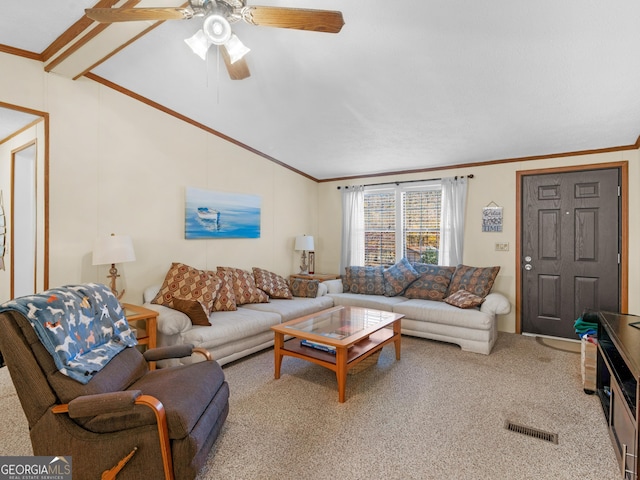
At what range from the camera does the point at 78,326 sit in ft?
6.13

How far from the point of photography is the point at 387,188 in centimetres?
544

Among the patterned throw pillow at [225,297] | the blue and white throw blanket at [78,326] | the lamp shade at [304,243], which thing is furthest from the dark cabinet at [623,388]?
the lamp shade at [304,243]

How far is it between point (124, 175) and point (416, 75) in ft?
9.75

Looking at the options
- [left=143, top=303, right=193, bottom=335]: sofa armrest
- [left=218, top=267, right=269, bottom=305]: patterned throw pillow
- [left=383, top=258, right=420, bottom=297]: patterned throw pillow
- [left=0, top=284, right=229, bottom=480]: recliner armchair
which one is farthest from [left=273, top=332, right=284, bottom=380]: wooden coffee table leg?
[left=383, top=258, right=420, bottom=297]: patterned throw pillow

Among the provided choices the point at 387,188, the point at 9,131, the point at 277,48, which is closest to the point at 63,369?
the point at 277,48

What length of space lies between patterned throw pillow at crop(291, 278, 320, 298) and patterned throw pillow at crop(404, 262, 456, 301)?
1.25 m

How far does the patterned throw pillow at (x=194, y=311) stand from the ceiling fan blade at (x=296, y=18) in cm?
232

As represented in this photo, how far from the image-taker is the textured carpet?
6.25ft

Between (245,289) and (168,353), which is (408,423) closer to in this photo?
(168,353)

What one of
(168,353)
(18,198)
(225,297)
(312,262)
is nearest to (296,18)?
(168,353)

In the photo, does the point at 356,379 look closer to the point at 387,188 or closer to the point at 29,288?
the point at 387,188

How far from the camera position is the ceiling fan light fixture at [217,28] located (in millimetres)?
1889

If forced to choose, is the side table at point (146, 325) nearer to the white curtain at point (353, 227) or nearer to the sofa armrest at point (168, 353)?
the sofa armrest at point (168, 353)

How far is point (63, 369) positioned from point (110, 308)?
23.6 inches
